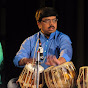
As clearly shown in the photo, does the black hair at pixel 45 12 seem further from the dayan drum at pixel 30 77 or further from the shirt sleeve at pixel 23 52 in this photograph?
the dayan drum at pixel 30 77

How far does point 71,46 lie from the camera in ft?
9.68

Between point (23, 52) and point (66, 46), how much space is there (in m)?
0.66

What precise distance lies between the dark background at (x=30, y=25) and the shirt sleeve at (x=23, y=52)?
0.44 feet

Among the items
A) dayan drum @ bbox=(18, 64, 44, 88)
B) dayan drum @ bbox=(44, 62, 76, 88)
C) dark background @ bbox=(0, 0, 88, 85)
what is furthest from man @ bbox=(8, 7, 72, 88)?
dayan drum @ bbox=(44, 62, 76, 88)

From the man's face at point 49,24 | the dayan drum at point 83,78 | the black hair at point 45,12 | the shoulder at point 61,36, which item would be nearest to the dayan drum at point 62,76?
the dayan drum at point 83,78

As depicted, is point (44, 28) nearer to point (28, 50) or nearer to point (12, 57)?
point (28, 50)

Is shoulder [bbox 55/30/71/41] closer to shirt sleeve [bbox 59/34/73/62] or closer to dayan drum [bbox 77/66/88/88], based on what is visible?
shirt sleeve [bbox 59/34/73/62]

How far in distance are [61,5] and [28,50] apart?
0.94m

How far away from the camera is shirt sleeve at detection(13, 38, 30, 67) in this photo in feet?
9.40

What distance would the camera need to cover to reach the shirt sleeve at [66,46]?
8.94 feet

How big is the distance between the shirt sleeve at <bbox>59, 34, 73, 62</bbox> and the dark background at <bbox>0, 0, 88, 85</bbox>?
180 mm

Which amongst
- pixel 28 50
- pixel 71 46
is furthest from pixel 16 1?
pixel 71 46

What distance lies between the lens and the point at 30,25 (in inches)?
125

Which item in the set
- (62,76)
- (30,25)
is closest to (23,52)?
(30,25)
